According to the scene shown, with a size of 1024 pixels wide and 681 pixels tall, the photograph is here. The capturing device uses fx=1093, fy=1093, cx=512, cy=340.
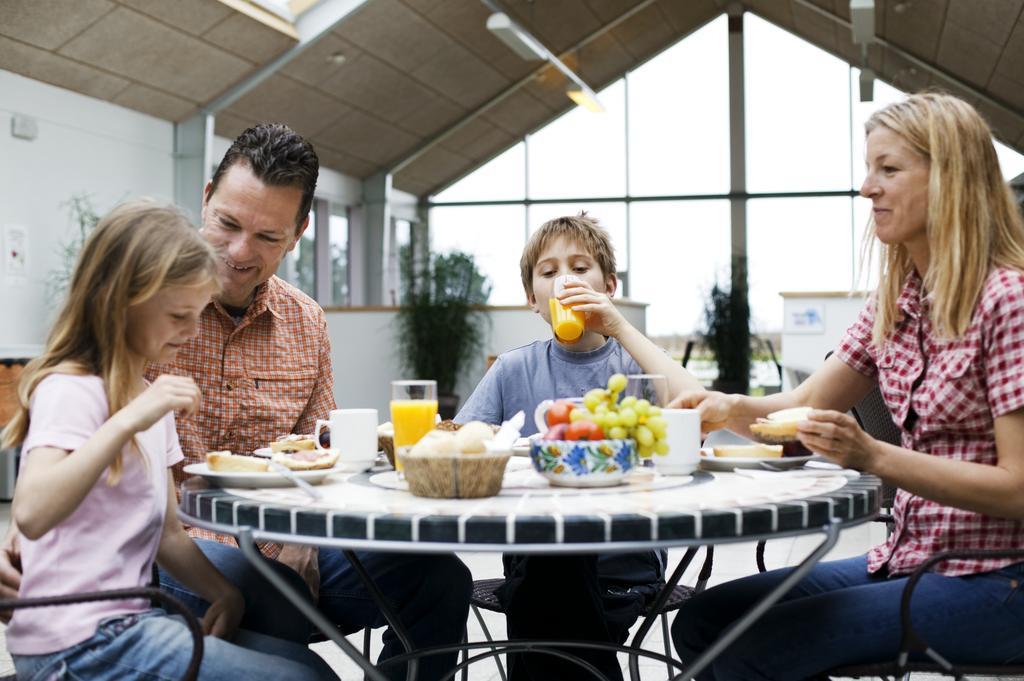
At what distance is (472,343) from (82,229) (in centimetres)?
336

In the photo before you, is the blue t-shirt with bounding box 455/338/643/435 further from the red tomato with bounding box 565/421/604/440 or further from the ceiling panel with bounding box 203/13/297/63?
the ceiling panel with bounding box 203/13/297/63

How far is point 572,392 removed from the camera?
230 cm

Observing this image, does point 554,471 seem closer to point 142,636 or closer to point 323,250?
point 142,636

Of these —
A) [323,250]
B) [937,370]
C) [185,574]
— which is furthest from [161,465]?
[323,250]

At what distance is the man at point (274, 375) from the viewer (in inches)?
73.7

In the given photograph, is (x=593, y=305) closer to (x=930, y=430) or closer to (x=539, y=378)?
(x=539, y=378)

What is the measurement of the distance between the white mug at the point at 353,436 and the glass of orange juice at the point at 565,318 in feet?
1.73

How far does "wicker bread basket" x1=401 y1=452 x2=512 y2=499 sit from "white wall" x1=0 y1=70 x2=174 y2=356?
615 cm

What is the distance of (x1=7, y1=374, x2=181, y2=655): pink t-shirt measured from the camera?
1.27 metres

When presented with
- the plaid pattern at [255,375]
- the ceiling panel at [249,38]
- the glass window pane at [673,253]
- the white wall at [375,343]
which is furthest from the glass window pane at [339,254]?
the plaid pattern at [255,375]

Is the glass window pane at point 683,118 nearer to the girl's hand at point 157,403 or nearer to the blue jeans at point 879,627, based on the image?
the blue jeans at point 879,627

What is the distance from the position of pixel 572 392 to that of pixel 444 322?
7.34m

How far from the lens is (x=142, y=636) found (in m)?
1.28

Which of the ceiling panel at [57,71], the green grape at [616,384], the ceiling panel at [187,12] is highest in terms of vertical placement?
the ceiling panel at [187,12]
